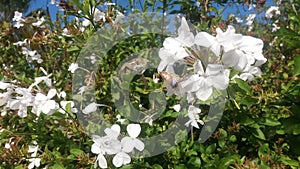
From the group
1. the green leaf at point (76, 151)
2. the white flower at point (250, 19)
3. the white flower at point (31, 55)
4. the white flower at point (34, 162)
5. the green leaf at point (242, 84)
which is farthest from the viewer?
the white flower at point (250, 19)

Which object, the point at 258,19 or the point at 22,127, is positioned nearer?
the point at 22,127

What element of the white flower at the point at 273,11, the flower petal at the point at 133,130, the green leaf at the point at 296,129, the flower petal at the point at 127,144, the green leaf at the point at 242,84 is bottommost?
the white flower at the point at 273,11

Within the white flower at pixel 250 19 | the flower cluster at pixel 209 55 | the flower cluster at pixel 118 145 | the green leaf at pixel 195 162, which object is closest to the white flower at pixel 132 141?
the flower cluster at pixel 118 145

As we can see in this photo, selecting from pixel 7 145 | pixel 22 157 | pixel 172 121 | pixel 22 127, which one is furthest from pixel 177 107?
pixel 22 127

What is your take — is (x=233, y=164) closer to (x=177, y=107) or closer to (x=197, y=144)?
(x=197, y=144)

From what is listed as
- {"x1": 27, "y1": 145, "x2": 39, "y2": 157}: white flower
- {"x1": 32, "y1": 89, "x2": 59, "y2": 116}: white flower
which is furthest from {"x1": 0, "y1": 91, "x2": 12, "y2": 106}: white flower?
{"x1": 27, "y1": 145, "x2": 39, "y2": 157}: white flower

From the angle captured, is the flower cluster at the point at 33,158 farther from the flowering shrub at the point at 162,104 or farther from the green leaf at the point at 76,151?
the green leaf at the point at 76,151

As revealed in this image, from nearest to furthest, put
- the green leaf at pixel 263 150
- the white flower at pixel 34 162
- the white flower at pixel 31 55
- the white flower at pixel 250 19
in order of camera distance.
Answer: the green leaf at pixel 263 150, the white flower at pixel 34 162, the white flower at pixel 31 55, the white flower at pixel 250 19

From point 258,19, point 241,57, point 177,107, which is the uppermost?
point 241,57
